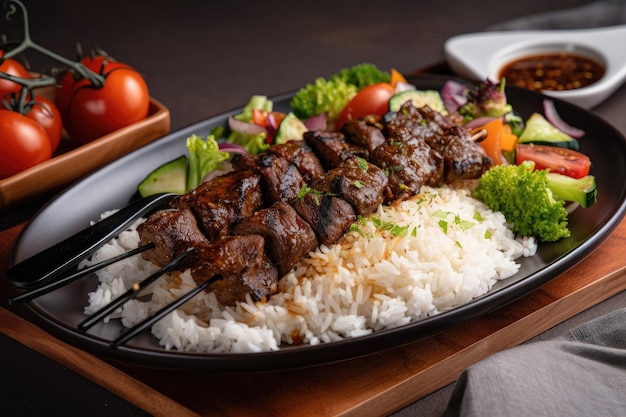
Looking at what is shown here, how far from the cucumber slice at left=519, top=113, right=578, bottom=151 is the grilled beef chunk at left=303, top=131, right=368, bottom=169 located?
51.7 inches

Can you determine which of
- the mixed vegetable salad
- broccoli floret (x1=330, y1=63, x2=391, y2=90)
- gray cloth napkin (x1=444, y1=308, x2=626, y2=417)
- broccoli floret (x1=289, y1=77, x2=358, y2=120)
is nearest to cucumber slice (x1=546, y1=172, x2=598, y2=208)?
the mixed vegetable salad

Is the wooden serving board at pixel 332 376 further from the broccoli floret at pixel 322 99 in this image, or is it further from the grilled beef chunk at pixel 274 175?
the broccoli floret at pixel 322 99

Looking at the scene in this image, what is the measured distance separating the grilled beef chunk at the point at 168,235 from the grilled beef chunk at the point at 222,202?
0.10m

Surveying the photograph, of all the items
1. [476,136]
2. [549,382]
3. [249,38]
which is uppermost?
[476,136]

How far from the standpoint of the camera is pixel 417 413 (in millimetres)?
3770

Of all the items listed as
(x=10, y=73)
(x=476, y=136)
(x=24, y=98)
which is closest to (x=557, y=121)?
(x=476, y=136)

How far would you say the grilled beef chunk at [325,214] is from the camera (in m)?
4.13

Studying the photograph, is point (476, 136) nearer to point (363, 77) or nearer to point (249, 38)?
point (363, 77)

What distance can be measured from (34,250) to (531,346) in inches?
108

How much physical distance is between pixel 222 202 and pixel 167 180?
3.66 feet

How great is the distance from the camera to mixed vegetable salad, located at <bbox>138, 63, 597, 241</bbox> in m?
4.63

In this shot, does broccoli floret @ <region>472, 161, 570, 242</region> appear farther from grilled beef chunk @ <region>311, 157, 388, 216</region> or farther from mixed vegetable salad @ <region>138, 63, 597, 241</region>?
grilled beef chunk @ <region>311, 157, 388, 216</region>

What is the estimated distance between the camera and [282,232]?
3.97 m

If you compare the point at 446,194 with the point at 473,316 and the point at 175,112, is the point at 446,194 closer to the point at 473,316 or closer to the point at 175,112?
the point at 473,316
